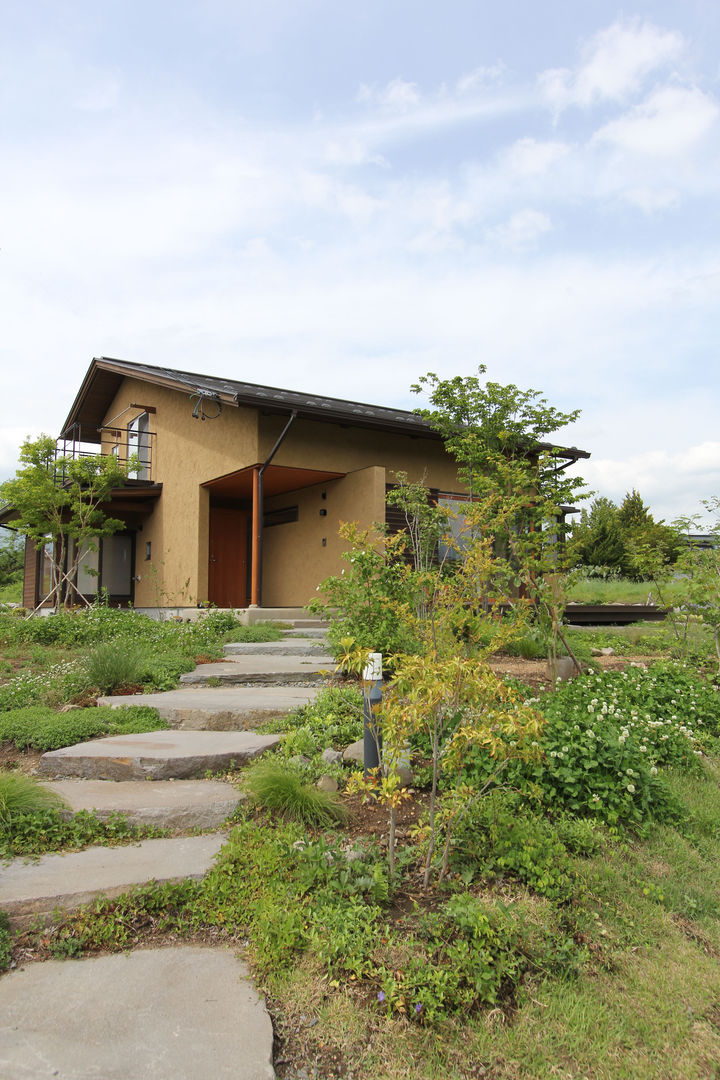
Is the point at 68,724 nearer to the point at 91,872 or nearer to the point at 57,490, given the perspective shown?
the point at 91,872

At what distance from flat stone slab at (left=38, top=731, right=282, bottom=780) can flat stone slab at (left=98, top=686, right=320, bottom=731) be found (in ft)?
1.76

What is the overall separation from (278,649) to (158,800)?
4.08 metres

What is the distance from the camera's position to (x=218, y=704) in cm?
483

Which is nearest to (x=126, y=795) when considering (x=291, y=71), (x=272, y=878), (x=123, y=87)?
(x=272, y=878)

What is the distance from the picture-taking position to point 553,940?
7.64 ft

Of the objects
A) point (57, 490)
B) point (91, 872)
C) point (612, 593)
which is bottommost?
point (91, 872)

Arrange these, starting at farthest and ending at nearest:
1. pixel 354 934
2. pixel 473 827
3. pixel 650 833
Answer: pixel 650 833 < pixel 473 827 < pixel 354 934

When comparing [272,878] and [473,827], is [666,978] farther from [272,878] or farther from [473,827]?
[272,878]

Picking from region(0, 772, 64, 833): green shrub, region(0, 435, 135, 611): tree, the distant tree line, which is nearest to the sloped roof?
region(0, 435, 135, 611): tree

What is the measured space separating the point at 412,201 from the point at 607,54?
2.60m

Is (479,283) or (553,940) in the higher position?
(479,283)

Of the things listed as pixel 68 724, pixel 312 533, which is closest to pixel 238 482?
pixel 312 533

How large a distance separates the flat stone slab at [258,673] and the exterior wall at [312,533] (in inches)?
192

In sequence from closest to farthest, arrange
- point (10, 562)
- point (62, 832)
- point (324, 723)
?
1. point (62, 832)
2. point (324, 723)
3. point (10, 562)
